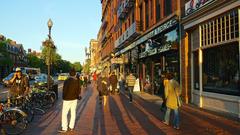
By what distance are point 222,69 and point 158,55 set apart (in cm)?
1052

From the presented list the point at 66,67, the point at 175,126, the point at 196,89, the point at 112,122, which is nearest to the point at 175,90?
the point at 175,126

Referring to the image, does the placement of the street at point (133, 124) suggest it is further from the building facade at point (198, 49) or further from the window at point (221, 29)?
the window at point (221, 29)

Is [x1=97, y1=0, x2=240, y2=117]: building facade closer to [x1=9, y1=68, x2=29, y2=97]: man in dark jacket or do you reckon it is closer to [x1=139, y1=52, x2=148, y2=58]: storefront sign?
[x1=139, y1=52, x2=148, y2=58]: storefront sign

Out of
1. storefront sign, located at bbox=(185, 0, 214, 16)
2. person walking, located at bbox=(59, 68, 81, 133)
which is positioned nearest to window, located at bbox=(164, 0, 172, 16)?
storefront sign, located at bbox=(185, 0, 214, 16)

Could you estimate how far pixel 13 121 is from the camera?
9.81 m

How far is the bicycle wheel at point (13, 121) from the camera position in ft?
31.9

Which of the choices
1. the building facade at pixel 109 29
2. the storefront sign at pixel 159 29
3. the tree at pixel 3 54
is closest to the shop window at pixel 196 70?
the storefront sign at pixel 159 29

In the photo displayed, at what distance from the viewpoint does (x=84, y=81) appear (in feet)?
132

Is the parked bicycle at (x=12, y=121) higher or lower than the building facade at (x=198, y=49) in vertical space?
lower

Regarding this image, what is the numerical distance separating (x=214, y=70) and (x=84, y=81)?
2677 centimetres

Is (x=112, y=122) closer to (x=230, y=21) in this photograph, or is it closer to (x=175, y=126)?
(x=175, y=126)

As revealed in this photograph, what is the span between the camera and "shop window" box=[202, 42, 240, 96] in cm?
1269

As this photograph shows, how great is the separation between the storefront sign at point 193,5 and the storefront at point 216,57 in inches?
14.6

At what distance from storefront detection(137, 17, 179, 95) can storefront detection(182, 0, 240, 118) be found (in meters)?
2.03
